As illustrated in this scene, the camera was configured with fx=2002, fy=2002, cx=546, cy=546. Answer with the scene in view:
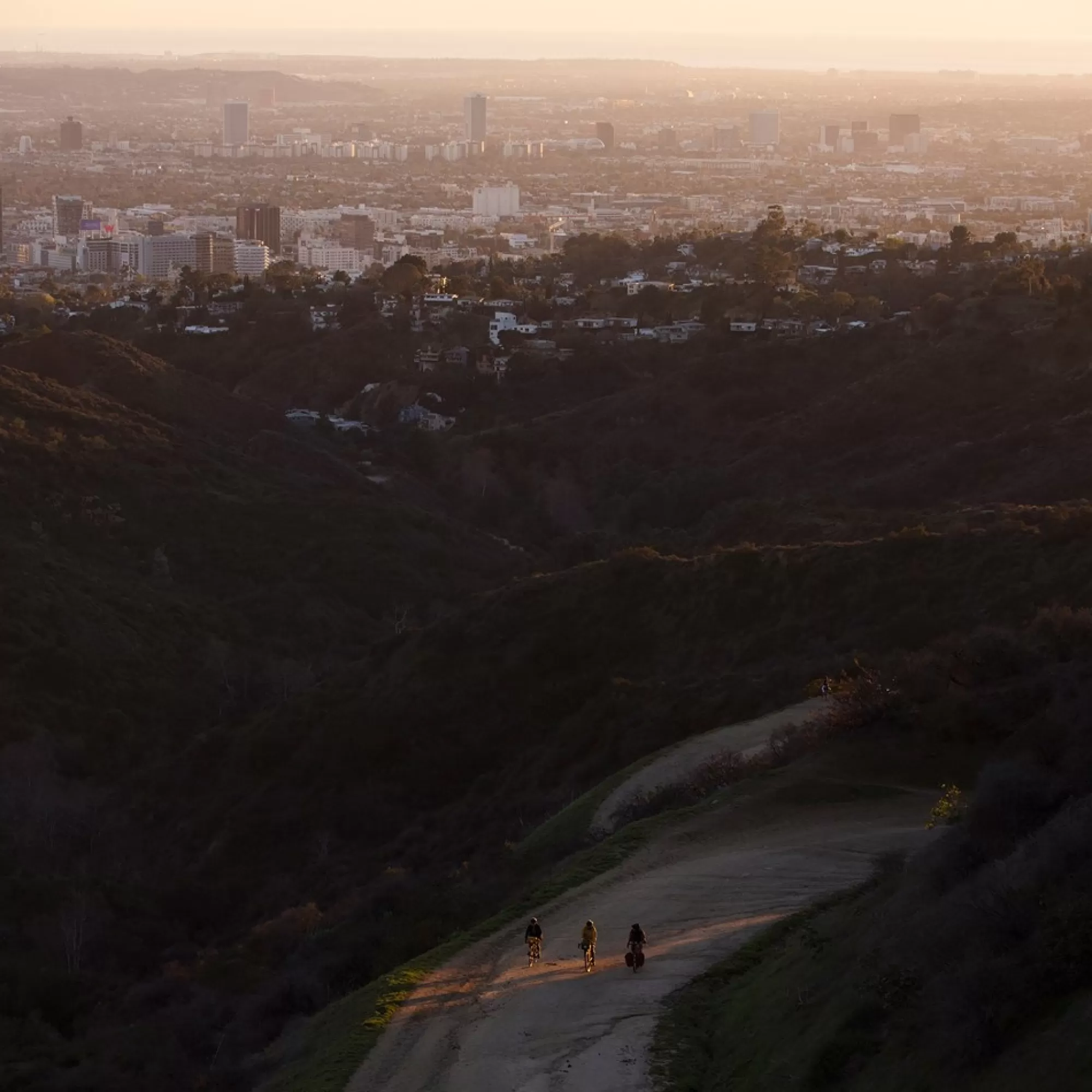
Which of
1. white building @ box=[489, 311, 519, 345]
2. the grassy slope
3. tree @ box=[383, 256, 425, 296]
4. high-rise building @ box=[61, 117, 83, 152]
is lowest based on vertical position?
white building @ box=[489, 311, 519, 345]

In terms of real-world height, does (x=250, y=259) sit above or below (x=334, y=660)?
above

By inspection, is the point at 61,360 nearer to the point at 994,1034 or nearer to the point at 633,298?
the point at 633,298

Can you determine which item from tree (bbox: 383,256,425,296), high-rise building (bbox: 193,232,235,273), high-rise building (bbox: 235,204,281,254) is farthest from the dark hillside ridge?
high-rise building (bbox: 235,204,281,254)

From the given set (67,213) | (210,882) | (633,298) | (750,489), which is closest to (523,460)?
(750,489)

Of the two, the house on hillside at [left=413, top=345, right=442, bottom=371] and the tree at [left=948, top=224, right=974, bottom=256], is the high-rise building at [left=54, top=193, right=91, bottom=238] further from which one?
Answer: the house on hillside at [left=413, top=345, right=442, bottom=371]

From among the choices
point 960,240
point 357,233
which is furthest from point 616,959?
point 357,233

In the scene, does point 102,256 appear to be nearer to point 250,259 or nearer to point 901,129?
point 250,259
